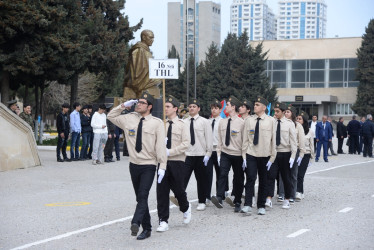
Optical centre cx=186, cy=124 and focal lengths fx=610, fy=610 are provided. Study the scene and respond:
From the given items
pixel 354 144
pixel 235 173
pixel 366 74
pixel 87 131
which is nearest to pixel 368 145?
pixel 354 144

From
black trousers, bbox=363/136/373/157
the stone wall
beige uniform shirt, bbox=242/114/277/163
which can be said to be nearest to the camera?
beige uniform shirt, bbox=242/114/277/163

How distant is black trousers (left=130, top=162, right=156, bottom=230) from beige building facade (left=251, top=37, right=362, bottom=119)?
6809 cm

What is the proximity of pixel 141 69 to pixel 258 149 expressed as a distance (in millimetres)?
12281

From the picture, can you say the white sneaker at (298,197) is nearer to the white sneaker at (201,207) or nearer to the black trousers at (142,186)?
the white sneaker at (201,207)

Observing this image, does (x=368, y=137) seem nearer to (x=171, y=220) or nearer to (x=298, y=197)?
(x=298, y=197)

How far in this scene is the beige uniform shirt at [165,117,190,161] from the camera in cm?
902

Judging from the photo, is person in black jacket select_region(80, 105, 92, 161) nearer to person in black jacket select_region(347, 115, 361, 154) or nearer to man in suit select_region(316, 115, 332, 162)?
man in suit select_region(316, 115, 332, 162)

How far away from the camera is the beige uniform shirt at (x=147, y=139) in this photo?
8148mm

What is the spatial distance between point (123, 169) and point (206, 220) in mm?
8955

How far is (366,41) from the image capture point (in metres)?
70.4

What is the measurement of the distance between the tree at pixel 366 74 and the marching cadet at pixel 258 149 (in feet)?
199

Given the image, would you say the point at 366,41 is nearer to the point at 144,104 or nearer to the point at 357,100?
the point at 357,100

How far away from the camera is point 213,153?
468 inches

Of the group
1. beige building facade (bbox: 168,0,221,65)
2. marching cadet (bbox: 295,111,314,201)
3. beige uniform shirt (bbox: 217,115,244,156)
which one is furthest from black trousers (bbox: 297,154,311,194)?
beige building facade (bbox: 168,0,221,65)
